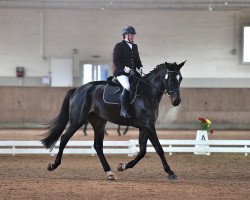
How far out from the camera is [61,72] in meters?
26.3

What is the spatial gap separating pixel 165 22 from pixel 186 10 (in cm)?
103

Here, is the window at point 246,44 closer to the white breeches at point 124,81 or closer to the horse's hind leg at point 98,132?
the horse's hind leg at point 98,132

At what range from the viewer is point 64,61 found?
1030 inches

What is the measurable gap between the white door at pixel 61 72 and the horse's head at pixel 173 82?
17.1 m

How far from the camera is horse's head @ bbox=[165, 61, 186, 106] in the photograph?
924 centimetres

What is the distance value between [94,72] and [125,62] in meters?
16.9

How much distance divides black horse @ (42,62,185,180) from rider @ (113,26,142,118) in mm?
155

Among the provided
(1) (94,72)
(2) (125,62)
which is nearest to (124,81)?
(2) (125,62)

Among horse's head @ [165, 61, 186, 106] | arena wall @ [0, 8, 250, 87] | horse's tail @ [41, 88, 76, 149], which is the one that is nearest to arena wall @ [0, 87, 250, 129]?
arena wall @ [0, 8, 250, 87]

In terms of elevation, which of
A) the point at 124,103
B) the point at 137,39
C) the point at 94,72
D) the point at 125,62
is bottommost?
the point at 94,72

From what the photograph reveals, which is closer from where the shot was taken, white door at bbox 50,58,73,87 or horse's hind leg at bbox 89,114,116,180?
horse's hind leg at bbox 89,114,116,180

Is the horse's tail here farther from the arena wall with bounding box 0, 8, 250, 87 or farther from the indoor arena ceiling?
the arena wall with bounding box 0, 8, 250, 87

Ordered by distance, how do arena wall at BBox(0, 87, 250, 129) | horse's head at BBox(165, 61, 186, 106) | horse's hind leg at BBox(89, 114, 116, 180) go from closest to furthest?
1. horse's head at BBox(165, 61, 186, 106)
2. horse's hind leg at BBox(89, 114, 116, 180)
3. arena wall at BBox(0, 87, 250, 129)

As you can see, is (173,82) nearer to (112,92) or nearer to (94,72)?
(112,92)
